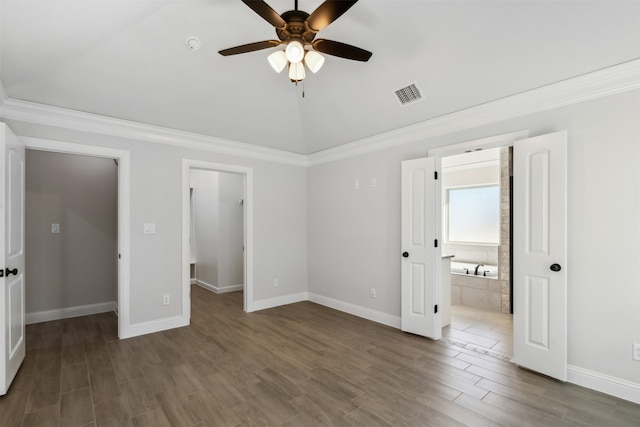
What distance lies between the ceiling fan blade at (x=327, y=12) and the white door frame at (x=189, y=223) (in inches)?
112

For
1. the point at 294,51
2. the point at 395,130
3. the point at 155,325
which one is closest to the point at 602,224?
the point at 395,130

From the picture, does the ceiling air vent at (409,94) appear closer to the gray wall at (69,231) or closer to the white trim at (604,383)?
the white trim at (604,383)

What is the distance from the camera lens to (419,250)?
3.61 m

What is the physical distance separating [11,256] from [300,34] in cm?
303

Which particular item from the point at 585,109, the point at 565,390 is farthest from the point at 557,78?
the point at 565,390

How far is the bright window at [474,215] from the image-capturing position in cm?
582

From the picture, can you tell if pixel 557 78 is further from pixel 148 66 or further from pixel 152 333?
pixel 152 333

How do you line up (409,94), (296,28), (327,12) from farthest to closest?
(409,94) → (296,28) → (327,12)

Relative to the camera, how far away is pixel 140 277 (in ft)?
12.1

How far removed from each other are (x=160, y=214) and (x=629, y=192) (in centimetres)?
476

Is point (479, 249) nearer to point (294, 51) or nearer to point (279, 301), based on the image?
point (279, 301)

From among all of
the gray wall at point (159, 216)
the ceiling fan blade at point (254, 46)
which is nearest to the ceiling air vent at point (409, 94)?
the ceiling fan blade at point (254, 46)

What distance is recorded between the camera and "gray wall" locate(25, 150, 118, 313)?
4152 mm

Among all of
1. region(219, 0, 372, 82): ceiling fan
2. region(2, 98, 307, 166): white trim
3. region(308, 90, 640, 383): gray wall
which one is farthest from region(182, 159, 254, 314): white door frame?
region(308, 90, 640, 383): gray wall
